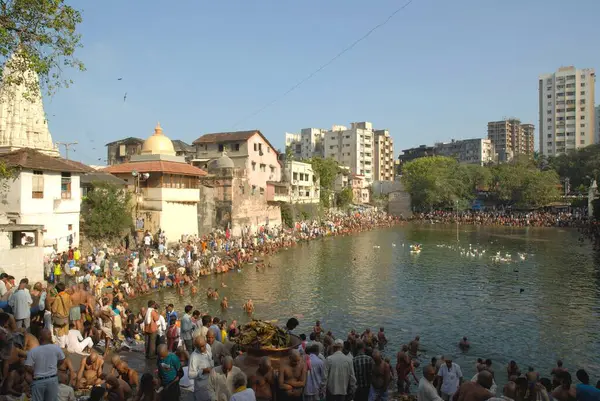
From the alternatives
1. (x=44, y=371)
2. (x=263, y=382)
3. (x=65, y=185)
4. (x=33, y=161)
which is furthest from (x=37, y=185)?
(x=263, y=382)

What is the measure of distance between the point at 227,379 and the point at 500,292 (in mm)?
23784

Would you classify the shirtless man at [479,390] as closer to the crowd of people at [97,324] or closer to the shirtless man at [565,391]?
the shirtless man at [565,391]

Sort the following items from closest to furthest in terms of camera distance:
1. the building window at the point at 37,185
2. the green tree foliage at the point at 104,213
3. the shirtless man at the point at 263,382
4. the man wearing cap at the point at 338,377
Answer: the shirtless man at the point at 263,382
the man wearing cap at the point at 338,377
the building window at the point at 37,185
the green tree foliage at the point at 104,213

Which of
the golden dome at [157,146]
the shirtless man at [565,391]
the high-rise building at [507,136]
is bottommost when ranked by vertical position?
the shirtless man at [565,391]

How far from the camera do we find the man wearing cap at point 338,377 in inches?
340

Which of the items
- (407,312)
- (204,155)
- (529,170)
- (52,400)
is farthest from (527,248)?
(52,400)

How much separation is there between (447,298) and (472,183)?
6739 centimetres

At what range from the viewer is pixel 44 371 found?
7.89 metres

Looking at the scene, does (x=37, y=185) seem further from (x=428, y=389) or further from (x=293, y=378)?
(x=428, y=389)

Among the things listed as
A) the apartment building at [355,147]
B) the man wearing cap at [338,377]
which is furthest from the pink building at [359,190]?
the man wearing cap at [338,377]

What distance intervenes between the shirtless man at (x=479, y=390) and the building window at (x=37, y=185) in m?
24.4

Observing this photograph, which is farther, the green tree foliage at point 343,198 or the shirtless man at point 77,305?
the green tree foliage at point 343,198

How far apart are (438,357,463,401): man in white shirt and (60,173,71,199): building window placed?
76.2ft

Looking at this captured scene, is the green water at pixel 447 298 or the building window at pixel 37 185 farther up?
the building window at pixel 37 185
